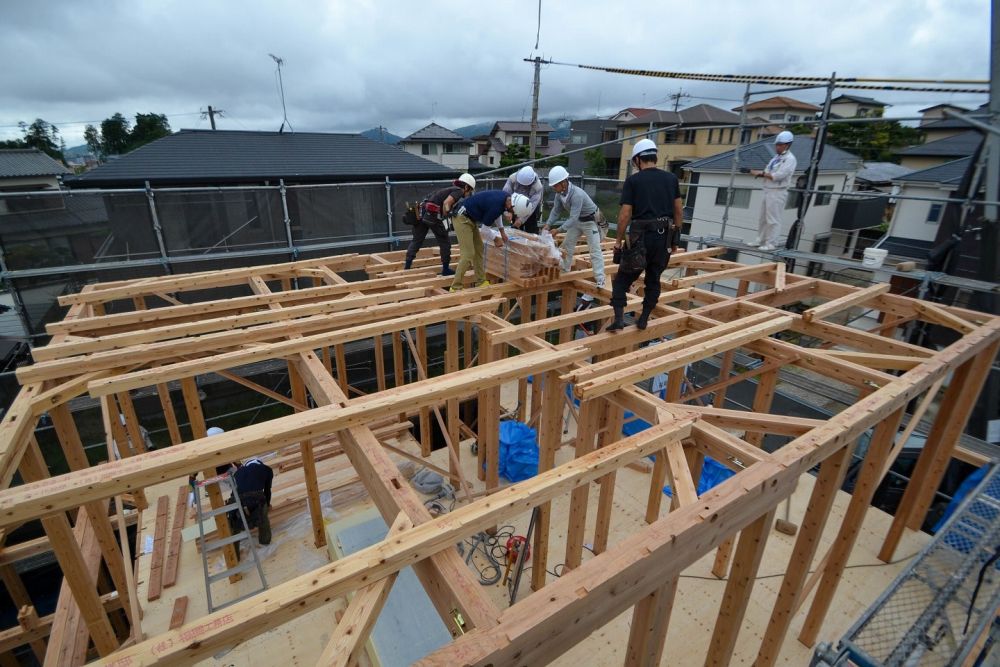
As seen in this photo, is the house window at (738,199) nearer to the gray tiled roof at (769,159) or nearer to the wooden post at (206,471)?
the gray tiled roof at (769,159)

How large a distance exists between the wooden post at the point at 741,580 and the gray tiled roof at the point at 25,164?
33846 millimetres

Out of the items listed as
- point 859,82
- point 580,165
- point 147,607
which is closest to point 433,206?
point 147,607

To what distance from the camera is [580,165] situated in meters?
42.2

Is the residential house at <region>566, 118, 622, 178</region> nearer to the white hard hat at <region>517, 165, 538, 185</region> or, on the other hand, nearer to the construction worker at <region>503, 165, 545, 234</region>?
the construction worker at <region>503, 165, 545, 234</region>

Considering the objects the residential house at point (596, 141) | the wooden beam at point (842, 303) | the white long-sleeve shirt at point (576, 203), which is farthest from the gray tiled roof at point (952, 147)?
the residential house at point (596, 141)

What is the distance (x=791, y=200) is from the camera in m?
19.3

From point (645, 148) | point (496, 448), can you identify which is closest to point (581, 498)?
point (496, 448)

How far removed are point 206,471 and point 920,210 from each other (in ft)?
75.0

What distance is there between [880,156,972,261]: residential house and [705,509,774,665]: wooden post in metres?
13.6

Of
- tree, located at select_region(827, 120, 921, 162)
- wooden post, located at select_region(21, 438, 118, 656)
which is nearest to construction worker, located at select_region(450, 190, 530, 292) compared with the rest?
wooden post, located at select_region(21, 438, 118, 656)

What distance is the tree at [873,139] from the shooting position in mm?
32062

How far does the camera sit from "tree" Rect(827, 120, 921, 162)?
105 feet

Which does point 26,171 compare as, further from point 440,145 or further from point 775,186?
point 775,186

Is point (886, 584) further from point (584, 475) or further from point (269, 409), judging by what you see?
point (269, 409)
